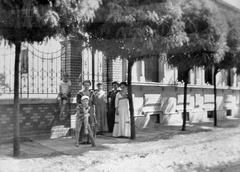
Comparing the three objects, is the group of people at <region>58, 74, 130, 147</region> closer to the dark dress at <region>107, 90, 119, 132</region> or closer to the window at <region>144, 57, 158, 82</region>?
the dark dress at <region>107, 90, 119, 132</region>

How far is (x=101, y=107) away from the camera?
9.85m

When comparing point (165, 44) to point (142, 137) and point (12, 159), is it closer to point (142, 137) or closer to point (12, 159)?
point (142, 137)

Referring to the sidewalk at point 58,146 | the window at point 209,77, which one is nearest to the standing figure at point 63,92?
the sidewalk at point 58,146

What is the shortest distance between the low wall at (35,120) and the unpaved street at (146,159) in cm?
171

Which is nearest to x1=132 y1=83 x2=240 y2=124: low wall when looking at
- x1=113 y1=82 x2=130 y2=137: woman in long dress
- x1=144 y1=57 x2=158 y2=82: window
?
x1=144 y1=57 x2=158 y2=82: window

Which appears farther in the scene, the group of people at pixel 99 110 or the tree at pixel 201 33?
the tree at pixel 201 33

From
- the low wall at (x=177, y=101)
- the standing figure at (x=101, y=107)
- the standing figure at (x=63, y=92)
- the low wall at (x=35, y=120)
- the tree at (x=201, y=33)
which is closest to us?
the low wall at (x=35, y=120)

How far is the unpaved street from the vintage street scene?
0.07ft

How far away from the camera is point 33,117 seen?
8.27m

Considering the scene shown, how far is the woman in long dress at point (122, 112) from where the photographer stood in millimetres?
9117

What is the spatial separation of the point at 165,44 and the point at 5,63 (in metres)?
4.54

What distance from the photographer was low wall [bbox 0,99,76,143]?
7.65 m

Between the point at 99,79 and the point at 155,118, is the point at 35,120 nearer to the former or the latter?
the point at 99,79

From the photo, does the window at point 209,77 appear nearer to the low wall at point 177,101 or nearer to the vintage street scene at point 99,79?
the low wall at point 177,101
